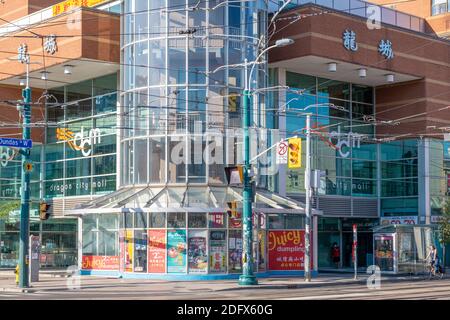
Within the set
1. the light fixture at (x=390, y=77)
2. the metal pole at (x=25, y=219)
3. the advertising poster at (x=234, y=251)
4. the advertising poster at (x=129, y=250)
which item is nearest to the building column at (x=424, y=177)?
the light fixture at (x=390, y=77)

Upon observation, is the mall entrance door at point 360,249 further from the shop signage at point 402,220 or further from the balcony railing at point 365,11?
the balcony railing at point 365,11

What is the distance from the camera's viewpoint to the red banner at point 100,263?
4203cm

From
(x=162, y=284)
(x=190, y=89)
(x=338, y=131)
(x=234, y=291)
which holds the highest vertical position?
(x=190, y=89)

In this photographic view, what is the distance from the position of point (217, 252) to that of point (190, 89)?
8305 millimetres

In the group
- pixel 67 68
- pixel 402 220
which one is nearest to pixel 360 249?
pixel 402 220

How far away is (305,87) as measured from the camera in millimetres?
49125

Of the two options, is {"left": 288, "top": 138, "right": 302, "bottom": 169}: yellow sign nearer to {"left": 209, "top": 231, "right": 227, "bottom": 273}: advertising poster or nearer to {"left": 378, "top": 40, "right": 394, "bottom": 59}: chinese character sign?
{"left": 209, "top": 231, "right": 227, "bottom": 273}: advertising poster

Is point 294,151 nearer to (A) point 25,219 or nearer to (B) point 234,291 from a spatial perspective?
(B) point 234,291

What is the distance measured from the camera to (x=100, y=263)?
140 ft

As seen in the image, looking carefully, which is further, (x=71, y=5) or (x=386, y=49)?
(x=71, y=5)

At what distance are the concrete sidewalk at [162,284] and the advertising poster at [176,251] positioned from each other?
1.24m
